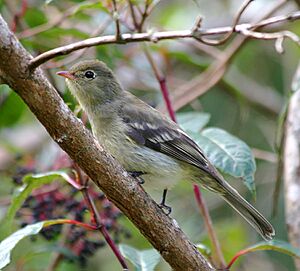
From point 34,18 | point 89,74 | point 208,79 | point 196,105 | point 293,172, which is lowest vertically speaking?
point 196,105

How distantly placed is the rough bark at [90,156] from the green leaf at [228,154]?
21.5 inches

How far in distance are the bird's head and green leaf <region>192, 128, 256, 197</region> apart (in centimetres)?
63

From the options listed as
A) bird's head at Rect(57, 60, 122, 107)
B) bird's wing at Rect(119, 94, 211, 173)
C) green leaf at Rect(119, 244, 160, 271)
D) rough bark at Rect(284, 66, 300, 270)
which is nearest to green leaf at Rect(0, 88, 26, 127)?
bird's head at Rect(57, 60, 122, 107)

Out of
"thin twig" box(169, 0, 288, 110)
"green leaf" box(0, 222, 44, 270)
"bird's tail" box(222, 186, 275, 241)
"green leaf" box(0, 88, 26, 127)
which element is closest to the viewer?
"green leaf" box(0, 222, 44, 270)

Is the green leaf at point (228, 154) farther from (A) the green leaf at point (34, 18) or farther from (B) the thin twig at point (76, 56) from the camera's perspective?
(A) the green leaf at point (34, 18)

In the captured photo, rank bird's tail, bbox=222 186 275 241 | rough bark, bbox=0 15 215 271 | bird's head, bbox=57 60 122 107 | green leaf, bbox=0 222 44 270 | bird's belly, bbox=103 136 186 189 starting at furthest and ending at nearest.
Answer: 1. bird's head, bbox=57 60 122 107
2. bird's tail, bbox=222 186 275 241
3. bird's belly, bbox=103 136 186 189
4. green leaf, bbox=0 222 44 270
5. rough bark, bbox=0 15 215 271

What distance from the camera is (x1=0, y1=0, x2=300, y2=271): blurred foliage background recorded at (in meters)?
5.14

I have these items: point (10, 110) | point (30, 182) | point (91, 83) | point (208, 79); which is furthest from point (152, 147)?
point (208, 79)

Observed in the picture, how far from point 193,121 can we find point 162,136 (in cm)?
31

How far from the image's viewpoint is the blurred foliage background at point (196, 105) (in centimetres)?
514

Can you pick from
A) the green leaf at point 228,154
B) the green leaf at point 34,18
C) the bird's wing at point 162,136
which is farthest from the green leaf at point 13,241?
the green leaf at point 34,18

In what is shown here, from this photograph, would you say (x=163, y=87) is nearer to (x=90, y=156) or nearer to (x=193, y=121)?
(x=193, y=121)

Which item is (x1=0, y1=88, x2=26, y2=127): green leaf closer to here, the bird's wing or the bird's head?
the bird's head

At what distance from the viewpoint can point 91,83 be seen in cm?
429
